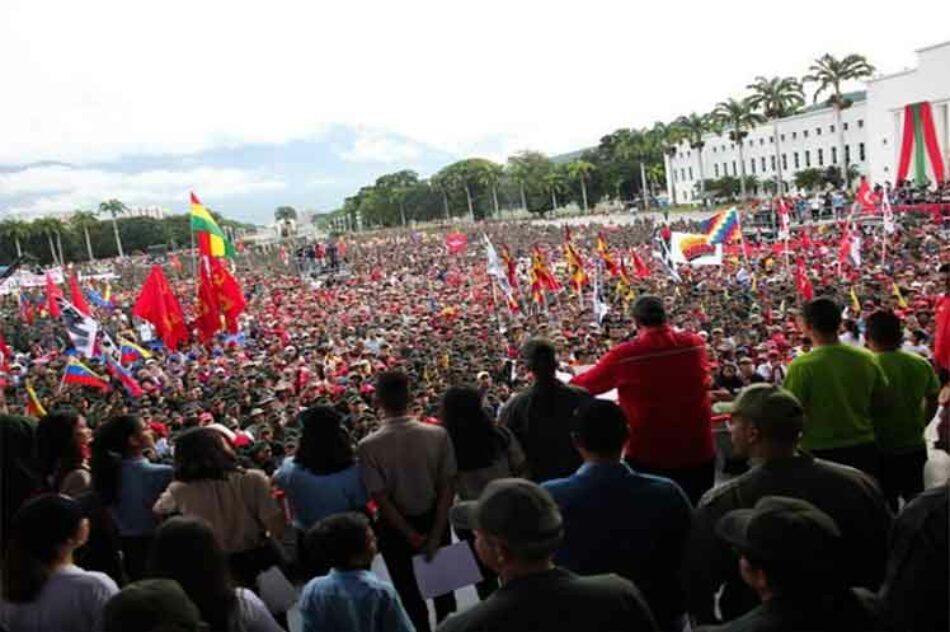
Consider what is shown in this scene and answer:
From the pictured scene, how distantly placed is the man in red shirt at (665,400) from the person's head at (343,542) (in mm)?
1266

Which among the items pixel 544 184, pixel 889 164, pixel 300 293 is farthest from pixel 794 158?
pixel 300 293

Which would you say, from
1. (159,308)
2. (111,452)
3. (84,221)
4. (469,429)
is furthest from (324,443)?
(84,221)

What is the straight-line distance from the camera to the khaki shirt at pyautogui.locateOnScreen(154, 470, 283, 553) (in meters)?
2.96

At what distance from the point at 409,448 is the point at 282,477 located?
53 cm

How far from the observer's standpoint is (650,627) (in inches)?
73.8

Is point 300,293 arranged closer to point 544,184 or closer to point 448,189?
point 544,184

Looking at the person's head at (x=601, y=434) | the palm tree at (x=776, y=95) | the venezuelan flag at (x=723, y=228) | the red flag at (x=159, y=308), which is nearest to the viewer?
the person's head at (x=601, y=434)

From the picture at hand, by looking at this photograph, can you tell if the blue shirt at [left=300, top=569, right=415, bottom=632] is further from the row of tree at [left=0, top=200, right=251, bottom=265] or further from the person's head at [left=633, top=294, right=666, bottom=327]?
the row of tree at [left=0, top=200, right=251, bottom=265]

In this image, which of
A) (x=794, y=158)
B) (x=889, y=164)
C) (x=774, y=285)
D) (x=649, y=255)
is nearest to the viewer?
(x=774, y=285)

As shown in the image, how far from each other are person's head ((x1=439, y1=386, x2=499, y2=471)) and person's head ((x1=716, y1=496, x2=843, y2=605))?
5.54ft

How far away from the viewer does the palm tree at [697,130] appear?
7662 centimetres

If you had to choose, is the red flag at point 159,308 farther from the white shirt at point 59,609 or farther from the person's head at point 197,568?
the person's head at point 197,568

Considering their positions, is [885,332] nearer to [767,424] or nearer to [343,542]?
[767,424]

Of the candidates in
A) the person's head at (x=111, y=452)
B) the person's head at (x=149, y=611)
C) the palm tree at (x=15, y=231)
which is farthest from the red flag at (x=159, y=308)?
the palm tree at (x=15, y=231)
